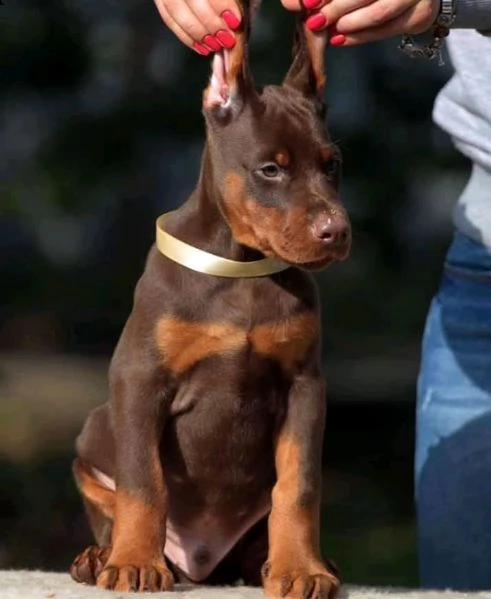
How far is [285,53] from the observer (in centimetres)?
726

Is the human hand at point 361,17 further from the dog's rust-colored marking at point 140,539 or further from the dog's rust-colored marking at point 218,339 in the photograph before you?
the dog's rust-colored marking at point 140,539

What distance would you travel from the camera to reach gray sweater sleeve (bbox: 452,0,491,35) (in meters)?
4.05

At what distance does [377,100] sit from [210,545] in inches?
170

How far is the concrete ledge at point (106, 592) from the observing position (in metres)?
3.64

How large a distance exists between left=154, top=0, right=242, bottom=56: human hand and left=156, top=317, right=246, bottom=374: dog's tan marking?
60 cm

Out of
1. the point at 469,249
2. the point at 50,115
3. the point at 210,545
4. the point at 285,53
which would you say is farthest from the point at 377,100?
the point at 210,545

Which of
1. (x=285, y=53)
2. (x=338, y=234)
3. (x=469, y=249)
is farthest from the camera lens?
(x=285, y=53)

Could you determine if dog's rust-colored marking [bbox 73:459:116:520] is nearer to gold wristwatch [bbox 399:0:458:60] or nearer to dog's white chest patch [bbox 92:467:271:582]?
dog's white chest patch [bbox 92:467:271:582]

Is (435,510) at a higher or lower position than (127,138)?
higher

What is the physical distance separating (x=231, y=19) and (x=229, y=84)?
195 mm

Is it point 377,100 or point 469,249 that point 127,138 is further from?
point 469,249

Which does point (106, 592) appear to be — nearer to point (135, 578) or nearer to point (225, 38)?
point (135, 578)

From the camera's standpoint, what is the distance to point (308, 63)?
12.6 ft

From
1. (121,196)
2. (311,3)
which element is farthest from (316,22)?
(121,196)
